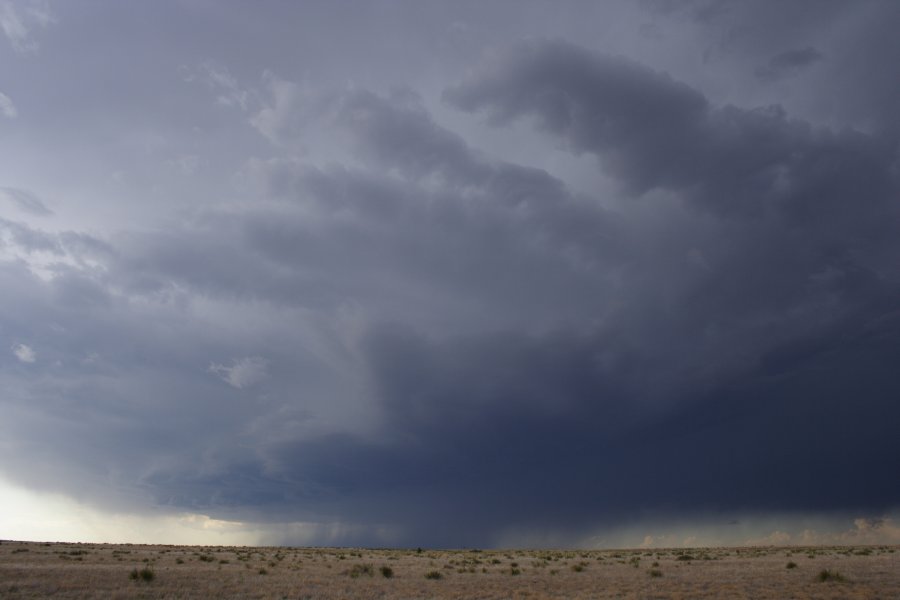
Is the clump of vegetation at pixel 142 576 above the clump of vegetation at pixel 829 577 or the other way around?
above

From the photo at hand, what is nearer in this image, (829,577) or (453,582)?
(829,577)

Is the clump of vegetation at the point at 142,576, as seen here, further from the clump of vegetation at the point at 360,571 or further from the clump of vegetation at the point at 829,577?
the clump of vegetation at the point at 829,577

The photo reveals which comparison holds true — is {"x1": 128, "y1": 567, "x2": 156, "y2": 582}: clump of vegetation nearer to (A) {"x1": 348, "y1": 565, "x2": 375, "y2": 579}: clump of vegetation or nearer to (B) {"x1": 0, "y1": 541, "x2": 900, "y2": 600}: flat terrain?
(B) {"x1": 0, "y1": 541, "x2": 900, "y2": 600}: flat terrain

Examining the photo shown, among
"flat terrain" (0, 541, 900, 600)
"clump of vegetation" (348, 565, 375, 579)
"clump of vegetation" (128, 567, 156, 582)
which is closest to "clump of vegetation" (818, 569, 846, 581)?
"flat terrain" (0, 541, 900, 600)

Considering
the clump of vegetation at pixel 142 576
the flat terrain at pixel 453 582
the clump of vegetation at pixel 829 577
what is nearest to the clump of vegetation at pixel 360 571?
the flat terrain at pixel 453 582

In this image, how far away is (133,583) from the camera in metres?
40.3

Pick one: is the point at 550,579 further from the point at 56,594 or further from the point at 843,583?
the point at 56,594

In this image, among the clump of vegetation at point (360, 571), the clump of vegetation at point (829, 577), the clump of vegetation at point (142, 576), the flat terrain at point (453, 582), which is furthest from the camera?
the clump of vegetation at point (360, 571)

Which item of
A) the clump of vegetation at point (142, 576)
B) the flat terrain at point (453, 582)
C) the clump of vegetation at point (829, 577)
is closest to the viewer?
the flat terrain at point (453, 582)

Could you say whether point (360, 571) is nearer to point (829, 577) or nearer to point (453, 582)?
point (453, 582)

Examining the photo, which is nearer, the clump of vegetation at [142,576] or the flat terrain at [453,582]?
the flat terrain at [453,582]

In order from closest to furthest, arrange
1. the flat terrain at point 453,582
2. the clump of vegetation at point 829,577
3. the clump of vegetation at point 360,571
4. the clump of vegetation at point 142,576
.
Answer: the flat terrain at point 453,582
the clump of vegetation at point 142,576
the clump of vegetation at point 829,577
the clump of vegetation at point 360,571

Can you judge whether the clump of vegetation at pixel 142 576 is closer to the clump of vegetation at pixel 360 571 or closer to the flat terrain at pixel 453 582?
the flat terrain at pixel 453 582

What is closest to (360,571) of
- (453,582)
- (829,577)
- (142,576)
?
(453,582)
